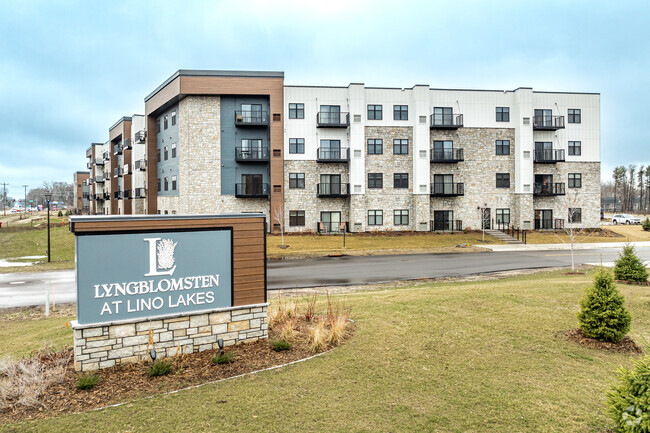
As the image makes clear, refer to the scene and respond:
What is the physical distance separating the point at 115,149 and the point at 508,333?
7460 centimetres

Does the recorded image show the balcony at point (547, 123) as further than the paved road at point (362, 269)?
Yes

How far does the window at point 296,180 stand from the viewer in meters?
43.2

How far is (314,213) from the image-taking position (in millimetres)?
43625

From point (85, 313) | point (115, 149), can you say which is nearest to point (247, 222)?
point (85, 313)

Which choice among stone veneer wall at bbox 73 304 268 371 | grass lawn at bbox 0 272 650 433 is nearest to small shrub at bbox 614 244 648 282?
grass lawn at bbox 0 272 650 433

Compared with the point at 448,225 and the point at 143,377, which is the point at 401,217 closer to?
the point at 448,225

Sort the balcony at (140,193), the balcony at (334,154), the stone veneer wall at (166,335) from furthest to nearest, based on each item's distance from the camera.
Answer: the balcony at (140,193) < the balcony at (334,154) < the stone veneer wall at (166,335)

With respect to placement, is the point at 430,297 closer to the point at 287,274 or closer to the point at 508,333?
the point at 508,333

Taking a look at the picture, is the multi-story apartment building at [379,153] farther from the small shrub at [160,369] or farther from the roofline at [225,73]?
the small shrub at [160,369]

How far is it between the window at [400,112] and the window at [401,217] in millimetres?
10041

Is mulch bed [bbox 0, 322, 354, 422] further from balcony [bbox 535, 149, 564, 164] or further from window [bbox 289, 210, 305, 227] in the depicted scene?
balcony [bbox 535, 149, 564, 164]

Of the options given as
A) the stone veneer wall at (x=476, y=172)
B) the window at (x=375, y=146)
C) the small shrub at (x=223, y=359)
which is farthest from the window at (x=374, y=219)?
the small shrub at (x=223, y=359)

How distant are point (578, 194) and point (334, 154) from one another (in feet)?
91.6

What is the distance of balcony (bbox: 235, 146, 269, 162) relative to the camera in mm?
42641
